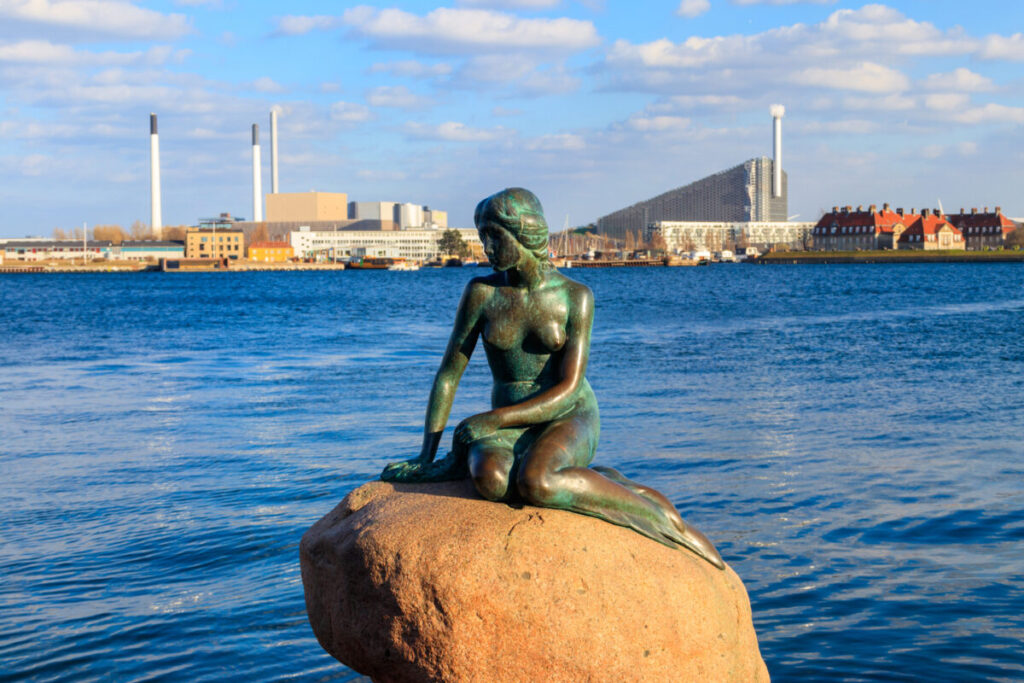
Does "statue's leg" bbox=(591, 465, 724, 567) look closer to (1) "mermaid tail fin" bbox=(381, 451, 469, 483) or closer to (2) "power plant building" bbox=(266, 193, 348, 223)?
(1) "mermaid tail fin" bbox=(381, 451, 469, 483)

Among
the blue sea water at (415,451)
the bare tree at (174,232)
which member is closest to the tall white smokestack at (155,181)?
the bare tree at (174,232)

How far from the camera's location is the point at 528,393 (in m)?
4.62

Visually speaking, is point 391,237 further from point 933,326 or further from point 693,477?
point 693,477

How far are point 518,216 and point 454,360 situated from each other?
745 mm

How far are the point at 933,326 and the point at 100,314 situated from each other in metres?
33.7

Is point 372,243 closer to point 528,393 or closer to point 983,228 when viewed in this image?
point 983,228

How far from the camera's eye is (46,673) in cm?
578

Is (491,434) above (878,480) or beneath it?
above

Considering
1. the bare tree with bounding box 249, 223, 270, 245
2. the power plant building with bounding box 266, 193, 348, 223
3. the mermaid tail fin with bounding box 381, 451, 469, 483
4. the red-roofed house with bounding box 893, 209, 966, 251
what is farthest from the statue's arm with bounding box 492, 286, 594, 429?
the power plant building with bounding box 266, 193, 348, 223

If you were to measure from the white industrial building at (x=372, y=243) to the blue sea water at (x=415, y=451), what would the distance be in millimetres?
147121

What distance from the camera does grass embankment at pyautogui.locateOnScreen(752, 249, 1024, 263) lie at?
11550 centimetres

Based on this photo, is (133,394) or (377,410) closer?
(377,410)

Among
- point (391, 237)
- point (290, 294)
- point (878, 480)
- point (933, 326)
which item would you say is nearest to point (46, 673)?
point (878, 480)

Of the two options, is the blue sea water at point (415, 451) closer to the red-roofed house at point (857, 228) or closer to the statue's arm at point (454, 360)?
the statue's arm at point (454, 360)
